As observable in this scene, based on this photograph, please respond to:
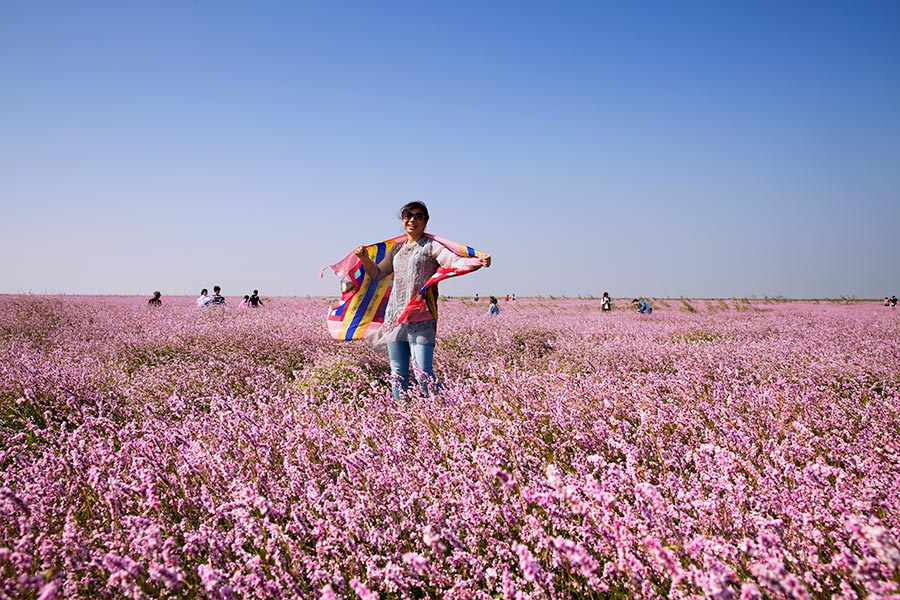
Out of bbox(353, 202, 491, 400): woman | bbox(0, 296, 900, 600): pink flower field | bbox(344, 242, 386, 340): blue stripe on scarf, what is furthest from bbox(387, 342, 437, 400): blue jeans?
bbox(344, 242, 386, 340): blue stripe on scarf

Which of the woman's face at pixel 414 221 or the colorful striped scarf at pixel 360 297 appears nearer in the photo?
the woman's face at pixel 414 221

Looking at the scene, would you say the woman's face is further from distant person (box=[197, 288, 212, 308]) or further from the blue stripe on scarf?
distant person (box=[197, 288, 212, 308])

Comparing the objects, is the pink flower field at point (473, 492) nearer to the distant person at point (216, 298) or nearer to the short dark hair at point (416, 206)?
the short dark hair at point (416, 206)

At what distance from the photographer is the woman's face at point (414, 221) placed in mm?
4336

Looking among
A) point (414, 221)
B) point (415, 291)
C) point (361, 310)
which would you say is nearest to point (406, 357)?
point (415, 291)

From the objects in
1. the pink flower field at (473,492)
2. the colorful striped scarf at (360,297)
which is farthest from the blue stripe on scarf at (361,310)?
the pink flower field at (473,492)

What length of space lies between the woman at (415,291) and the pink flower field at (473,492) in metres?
0.68

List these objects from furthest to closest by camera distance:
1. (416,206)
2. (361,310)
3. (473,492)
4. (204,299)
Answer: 1. (204,299)
2. (361,310)
3. (416,206)
4. (473,492)

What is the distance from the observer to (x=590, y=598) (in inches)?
57.5

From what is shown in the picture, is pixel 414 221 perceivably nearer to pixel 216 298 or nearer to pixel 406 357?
pixel 406 357

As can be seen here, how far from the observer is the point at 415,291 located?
171 inches

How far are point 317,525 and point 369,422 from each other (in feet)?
3.03

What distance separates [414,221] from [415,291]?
63 centimetres

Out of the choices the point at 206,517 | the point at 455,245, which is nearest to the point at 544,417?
the point at 206,517
